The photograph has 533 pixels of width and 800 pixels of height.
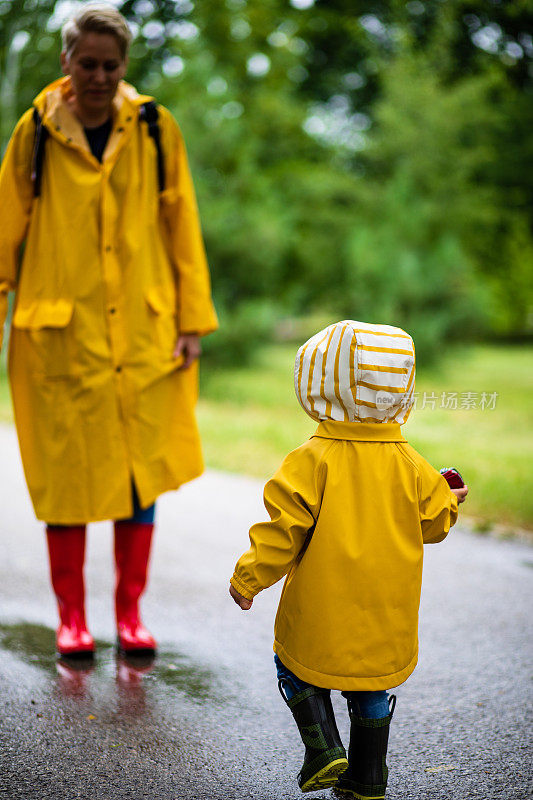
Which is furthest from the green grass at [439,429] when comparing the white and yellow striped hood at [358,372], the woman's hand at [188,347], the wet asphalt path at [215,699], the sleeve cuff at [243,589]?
the sleeve cuff at [243,589]

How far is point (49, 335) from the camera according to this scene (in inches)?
127

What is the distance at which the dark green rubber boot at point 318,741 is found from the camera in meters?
2.21

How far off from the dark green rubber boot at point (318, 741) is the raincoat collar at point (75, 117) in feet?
6.53

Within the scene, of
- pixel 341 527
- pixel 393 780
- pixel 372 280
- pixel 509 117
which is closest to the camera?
pixel 341 527

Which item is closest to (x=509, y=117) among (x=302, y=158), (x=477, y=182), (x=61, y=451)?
(x=477, y=182)

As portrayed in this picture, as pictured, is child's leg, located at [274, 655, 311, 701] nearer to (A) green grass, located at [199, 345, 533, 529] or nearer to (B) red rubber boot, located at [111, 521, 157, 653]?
(B) red rubber boot, located at [111, 521, 157, 653]

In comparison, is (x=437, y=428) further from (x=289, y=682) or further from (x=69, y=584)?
(x=289, y=682)

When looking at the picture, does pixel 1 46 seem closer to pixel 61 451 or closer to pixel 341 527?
pixel 61 451

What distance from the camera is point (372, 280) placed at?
57.7 ft

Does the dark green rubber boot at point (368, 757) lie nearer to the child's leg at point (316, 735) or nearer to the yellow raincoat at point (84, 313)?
the child's leg at point (316, 735)

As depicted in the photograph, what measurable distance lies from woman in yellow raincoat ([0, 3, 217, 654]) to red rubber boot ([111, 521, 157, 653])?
11 millimetres

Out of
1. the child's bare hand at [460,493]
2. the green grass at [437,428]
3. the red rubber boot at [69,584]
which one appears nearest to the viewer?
the child's bare hand at [460,493]

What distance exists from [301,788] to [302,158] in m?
27.6

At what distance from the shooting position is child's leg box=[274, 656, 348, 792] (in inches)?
87.2
